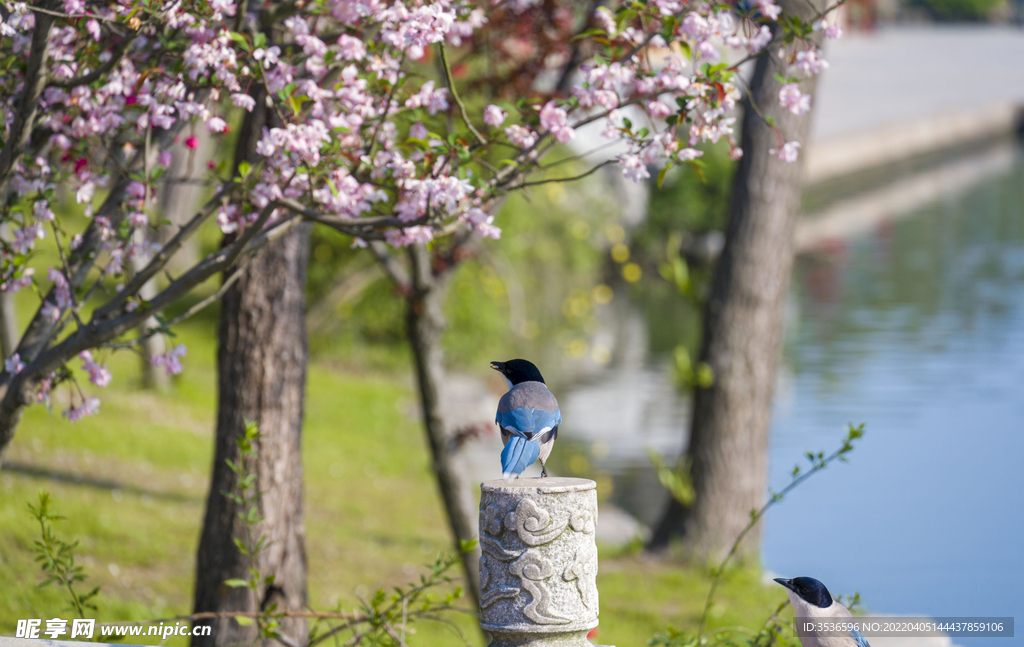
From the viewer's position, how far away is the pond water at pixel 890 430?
7918mm

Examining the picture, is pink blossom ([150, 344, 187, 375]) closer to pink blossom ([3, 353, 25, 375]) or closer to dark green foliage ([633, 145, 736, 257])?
pink blossom ([3, 353, 25, 375])

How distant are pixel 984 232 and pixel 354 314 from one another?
58.6 ft

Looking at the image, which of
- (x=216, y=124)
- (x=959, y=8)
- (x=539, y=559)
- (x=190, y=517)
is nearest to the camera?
(x=539, y=559)

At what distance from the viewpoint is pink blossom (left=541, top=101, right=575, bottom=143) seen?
338cm

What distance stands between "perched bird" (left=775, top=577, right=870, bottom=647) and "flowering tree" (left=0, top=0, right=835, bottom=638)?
149cm

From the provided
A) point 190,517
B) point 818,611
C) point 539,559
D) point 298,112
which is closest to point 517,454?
point 539,559

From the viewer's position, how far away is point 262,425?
4539 millimetres

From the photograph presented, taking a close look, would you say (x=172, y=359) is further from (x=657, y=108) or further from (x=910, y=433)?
(x=910, y=433)

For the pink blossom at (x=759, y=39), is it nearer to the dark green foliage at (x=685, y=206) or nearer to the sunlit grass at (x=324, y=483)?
the sunlit grass at (x=324, y=483)

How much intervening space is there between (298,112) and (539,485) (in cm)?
153

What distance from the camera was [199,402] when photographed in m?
10.9

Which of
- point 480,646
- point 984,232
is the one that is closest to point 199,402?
point 480,646

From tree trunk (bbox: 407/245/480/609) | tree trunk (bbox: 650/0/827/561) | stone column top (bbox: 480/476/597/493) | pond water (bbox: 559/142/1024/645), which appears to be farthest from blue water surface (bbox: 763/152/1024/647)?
stone column top (bbox: 480/476/597/493)

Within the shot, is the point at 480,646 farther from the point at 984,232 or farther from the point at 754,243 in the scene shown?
the point at 984,232
